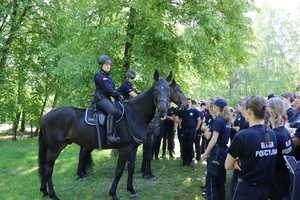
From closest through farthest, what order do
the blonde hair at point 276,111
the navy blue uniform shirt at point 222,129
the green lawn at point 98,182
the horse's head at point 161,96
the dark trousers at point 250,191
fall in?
the dark trousers at point 250,191 < the blonde hair at point 276,111 < the navy blue uniform shirt at point 222,129 < the horse's head at point 161,96 < the green lawn at point 98,182

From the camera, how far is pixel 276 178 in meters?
5.10

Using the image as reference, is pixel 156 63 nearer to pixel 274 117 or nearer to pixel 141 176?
pixel 141 176

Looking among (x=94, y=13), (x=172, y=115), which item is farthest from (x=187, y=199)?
(x=94, y=13)

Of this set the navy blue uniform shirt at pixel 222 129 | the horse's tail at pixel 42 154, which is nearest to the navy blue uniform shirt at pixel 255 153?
the navy blue uniform shirt at pixel 222 129

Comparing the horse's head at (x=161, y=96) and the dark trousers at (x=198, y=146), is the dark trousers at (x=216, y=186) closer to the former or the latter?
the horse's head at (x=161, y=96)

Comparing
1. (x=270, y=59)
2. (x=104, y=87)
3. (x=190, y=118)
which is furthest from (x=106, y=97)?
(x=270, y=59)

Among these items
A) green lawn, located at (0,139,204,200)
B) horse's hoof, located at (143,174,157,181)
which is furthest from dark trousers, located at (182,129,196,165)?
horse's hoof, located at (143,174,157,181)

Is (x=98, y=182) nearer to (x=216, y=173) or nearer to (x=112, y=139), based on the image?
(x=112, y=139)

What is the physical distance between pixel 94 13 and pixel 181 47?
3.32 metres

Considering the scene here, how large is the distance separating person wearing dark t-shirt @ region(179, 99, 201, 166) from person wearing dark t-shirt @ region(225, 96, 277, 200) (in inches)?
277

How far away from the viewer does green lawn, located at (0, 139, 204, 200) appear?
28.8 feet

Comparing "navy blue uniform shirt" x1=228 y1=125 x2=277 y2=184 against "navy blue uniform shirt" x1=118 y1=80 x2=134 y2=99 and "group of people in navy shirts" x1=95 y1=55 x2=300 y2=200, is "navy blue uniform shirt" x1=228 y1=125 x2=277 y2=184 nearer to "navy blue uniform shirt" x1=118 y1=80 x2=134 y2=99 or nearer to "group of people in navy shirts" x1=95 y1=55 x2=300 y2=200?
"group of people in navy shirts" x1=95 y1=55 x2=300 y2=200

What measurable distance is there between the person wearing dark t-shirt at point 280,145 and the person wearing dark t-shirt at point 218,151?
162cm

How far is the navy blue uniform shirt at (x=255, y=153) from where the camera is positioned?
4336 millimetres
